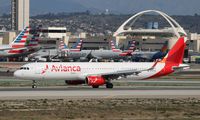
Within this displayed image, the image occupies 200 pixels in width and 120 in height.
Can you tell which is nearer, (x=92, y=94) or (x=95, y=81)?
(x=92, y=94)

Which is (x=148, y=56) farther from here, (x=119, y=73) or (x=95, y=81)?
(x=95, y=81)

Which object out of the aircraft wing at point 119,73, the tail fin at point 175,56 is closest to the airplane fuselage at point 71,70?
the aircraft wing at point 119,73

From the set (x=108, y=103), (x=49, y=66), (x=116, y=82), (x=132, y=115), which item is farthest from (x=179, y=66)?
(x=132, y=115)

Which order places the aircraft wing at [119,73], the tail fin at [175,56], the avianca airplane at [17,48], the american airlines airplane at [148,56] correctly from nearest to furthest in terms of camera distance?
the aircraft wing at [119,73] < the tail fin at [175,56] < the avianca airplane at [17,48] < the american airlines airplane at [148,56]

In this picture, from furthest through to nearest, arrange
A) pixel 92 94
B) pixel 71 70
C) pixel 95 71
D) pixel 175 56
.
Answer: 1. pixel 175 56
2. pixel 95 71
3. pixel 71 70
4. pixel 92 94

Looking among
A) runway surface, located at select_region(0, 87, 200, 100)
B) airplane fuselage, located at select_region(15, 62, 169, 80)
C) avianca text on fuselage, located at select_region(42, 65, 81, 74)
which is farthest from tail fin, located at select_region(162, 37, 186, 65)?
avianca text on fuselage, located at select_region(42, 65, 81, 74)

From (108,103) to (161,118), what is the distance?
9756 mm

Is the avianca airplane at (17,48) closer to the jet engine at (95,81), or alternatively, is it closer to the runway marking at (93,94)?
A: the jet engine at (95,81)

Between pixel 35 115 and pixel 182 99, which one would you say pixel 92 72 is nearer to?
pixel 182 99

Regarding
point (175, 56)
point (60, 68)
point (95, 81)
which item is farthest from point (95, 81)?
point (175, 56)

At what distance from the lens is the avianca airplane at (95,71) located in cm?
6556

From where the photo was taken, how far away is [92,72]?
6725cm

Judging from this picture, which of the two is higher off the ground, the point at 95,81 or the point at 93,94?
the point at 95,81

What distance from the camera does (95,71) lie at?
222 feet
